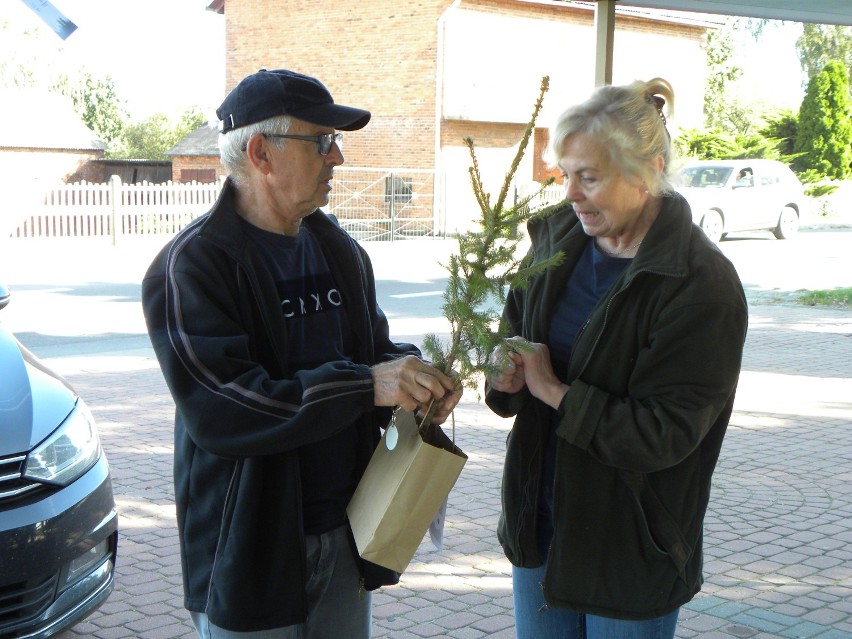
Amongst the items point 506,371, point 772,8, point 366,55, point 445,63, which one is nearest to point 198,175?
point 366,55

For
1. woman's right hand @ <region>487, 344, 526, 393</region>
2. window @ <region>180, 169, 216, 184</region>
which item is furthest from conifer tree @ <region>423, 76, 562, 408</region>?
window @ <region>180, 169, 216, 184</region>

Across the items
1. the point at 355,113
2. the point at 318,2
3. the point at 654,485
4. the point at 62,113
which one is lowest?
the point at 654,485

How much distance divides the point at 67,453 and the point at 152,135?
48.4 m

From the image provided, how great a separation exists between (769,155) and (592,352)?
34270mm

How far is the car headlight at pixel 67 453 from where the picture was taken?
352 centimetres

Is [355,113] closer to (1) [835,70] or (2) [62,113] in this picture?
(1) [835,70]

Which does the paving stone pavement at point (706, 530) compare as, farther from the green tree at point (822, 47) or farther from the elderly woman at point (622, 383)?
the green tree at point (822, 47)

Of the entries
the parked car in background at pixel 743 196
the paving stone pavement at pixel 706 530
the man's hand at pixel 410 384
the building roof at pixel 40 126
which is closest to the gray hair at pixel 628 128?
the man's hand at pixel 410 384

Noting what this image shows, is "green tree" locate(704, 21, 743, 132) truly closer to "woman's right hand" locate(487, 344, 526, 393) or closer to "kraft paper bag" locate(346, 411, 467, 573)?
"woman's right hand" locate(487, 344, 526, 393)

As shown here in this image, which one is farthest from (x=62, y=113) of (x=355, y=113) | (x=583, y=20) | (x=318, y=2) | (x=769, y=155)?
(x=355, y=113)

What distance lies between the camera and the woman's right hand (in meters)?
2.36

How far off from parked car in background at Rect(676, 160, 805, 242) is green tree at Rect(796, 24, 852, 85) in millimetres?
18925

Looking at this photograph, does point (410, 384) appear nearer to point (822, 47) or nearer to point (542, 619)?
point (542, 619)

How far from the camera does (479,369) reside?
2342 millimetres
